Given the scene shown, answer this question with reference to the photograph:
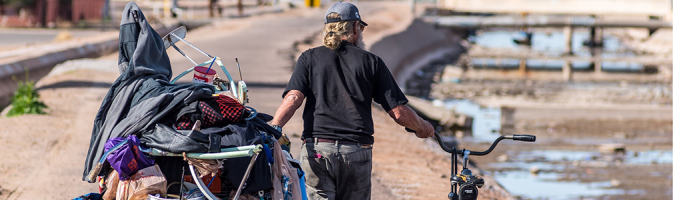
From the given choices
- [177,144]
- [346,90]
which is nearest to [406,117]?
[346,90]

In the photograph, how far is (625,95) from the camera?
26.3m

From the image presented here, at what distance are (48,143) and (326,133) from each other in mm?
5829

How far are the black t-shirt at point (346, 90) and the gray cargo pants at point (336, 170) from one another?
0.24 ft

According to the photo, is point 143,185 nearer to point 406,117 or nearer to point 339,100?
point 339,100

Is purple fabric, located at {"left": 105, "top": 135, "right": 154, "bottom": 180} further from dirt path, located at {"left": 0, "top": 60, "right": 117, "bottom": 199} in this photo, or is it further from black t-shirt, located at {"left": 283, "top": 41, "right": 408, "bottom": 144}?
dirt path, located at {"left": 0, "top": 60, "right": 117, "bottom": 199}

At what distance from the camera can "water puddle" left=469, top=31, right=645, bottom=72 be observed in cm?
3915

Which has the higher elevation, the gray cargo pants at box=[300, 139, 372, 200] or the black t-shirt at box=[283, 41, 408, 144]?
the black t-shirt at box=[283, 41, 408, 144]

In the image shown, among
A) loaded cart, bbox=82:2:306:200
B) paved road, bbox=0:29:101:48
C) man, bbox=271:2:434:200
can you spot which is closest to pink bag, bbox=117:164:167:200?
loaded cart, bbox=82:2:306:200

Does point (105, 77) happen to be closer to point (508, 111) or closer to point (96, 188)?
point (96, 188)

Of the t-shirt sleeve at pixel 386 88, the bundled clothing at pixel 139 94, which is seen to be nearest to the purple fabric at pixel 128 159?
the bundled clothing at pixel 139 94

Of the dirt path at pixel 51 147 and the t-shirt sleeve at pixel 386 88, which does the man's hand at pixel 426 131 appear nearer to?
the t-shirt sleeve at pixel 386 88

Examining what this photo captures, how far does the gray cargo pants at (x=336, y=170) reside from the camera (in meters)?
4.05

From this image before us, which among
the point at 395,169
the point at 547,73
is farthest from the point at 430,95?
the point at 395,169

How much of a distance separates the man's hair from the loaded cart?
0.56m
